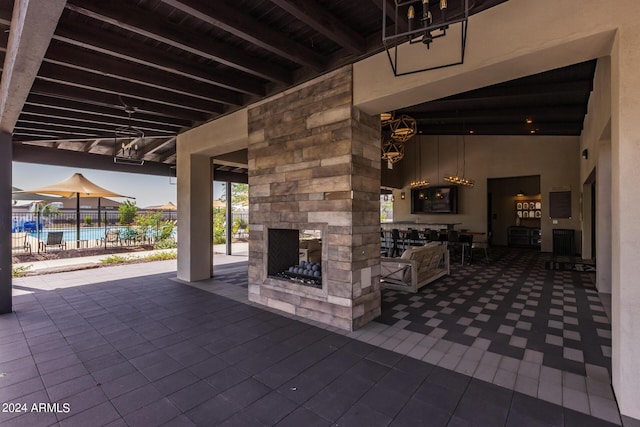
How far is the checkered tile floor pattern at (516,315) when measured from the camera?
119 inches

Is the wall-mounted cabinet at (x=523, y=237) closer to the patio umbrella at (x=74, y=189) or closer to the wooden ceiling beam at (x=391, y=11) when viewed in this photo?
the wooden ceiling beam at (x=391, y=11)

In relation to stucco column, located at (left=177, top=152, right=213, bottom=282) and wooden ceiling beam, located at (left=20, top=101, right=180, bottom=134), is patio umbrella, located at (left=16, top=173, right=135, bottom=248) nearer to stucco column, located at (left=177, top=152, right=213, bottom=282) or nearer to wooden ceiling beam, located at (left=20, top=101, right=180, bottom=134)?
wooden ceiling beam, located at (left=20, top=101, right=180, bottom=134)

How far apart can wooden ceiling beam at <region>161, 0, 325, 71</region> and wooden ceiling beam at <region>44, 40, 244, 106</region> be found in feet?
5.08

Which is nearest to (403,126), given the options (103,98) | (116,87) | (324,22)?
(324,22)

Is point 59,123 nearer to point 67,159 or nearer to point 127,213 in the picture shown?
point 67,159

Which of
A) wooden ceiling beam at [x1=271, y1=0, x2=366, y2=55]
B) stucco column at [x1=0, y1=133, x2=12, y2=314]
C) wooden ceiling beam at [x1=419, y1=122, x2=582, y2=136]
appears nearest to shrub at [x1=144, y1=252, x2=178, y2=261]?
stucco column at [x1=0, y1=133, x2=12, y2=314]

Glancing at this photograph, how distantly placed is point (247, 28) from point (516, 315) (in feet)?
16.0

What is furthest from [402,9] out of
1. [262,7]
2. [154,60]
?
[154,60]

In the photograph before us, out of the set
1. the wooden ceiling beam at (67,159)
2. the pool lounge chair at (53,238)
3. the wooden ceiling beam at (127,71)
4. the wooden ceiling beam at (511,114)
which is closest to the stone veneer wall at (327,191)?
the wooden ceiling beam at (127,71)

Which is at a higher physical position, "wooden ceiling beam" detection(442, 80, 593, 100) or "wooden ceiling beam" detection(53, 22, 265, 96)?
"wooden ceiling beam" detection(442, 80, 593, 100)

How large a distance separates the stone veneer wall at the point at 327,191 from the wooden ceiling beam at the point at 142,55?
1.85ft

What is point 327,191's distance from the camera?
12.0 ft

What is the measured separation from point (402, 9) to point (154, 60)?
9.21 ft

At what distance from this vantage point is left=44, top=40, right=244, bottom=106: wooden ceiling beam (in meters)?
3.26
